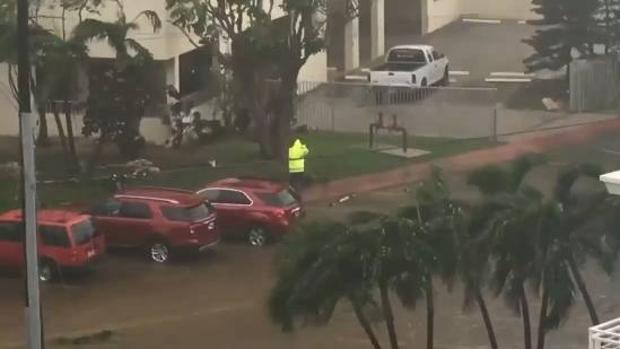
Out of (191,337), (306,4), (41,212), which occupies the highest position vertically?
(306,4)

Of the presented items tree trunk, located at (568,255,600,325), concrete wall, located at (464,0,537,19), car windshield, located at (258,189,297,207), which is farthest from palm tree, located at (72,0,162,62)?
tree trunk, located at (568,255,600,325)

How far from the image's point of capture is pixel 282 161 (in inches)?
387

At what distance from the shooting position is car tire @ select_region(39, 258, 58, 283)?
8.09m

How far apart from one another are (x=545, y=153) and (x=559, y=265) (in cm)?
296

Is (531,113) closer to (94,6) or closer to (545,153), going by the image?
(545,153)

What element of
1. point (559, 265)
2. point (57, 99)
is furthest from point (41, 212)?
point (559, 265)

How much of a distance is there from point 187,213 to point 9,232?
1.12m

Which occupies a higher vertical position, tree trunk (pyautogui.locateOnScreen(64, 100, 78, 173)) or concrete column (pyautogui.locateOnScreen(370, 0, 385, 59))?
concrete column (pyautogui.locateOnScreen(370, 0, 385, 59))

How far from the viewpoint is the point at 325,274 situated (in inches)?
251

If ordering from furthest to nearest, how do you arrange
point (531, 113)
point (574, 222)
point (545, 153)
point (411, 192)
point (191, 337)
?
point (531, 113)
point (545, 153)
point (411, 192)
point (191, 337)
point (574, 222)

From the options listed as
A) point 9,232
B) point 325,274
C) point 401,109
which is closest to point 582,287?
point 325,274

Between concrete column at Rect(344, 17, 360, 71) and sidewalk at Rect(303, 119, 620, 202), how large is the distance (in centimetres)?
131

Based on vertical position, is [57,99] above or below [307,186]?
above

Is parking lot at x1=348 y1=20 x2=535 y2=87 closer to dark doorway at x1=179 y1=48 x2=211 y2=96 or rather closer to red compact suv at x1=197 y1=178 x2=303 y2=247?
dark doorway at x1=179 y1=48 x2=211 y2=96
